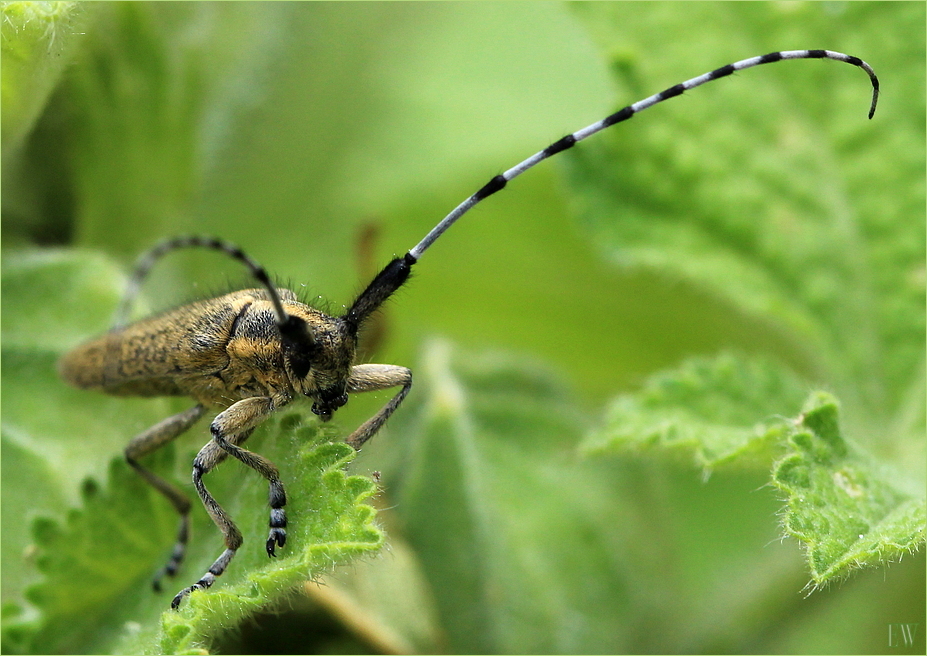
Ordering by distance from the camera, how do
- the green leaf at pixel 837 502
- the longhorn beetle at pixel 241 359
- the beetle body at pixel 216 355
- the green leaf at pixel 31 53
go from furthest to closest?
the beetle body at pixel 216 355, the longhorn beetle at pixel 241 359, the green leaf at pixel 31 53, the green leaf at pixel 837 502

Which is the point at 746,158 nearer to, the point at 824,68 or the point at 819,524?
the point at 824,68

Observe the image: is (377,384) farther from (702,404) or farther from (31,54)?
(31,54)

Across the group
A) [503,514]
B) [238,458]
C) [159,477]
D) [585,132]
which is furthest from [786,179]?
[159,477]

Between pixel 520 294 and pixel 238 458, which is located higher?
pixel 520 294

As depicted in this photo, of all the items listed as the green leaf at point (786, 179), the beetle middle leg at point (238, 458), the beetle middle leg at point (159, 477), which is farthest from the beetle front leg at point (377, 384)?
the green leaf at point (786, 179)

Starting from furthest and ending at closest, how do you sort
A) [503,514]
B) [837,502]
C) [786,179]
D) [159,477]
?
1. [786,179]
2. [503,514]
3. [159,477]
4. [837,502]

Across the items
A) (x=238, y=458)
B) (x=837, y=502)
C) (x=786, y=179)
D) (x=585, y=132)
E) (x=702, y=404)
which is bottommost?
(x=837, y=502)

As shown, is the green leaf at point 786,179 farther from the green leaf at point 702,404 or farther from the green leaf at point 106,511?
the green leaf at point 106,511
